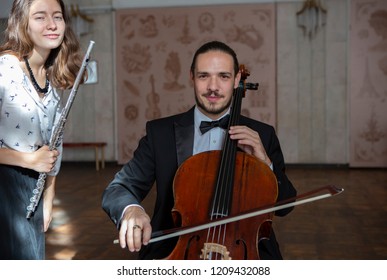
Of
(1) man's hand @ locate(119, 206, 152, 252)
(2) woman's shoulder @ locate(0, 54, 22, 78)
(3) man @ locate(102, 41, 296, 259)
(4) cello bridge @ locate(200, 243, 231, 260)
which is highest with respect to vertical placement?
(2) woman's shoulder @ locate(0, 54, 22, 78)

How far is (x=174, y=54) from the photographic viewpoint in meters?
9.19

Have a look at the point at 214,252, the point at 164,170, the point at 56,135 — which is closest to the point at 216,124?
the point at 164,170

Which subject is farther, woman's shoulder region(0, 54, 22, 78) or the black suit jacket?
the black suit jacket

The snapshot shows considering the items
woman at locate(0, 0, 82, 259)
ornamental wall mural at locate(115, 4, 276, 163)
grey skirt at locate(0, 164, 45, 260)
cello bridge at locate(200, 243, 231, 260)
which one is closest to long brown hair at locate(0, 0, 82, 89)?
woman at locate(0, 0, 82, 259)

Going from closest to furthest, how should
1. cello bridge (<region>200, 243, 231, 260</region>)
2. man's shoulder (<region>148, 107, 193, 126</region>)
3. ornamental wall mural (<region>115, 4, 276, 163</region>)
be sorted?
cello bridge (<region>200, 243, 231, 260</region>)
man's shoulder (<region>148, 107, 193, 126</region>)
ornamental wall mural (<region>115, 4, 276, 163</region>)

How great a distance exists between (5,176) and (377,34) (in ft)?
27.0

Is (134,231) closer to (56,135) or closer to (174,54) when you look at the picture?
(56,135)

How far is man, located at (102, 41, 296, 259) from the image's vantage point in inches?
66.7

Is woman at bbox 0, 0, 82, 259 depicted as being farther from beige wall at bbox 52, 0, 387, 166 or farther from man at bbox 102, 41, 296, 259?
beige wall at bbox 52, 0, 387, 166

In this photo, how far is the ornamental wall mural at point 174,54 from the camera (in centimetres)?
891

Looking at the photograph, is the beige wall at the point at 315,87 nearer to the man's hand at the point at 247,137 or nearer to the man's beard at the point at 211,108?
the man's beard at the point at 211,108

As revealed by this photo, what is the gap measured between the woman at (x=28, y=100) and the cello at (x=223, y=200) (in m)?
0.43

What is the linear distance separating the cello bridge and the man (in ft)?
0.84
